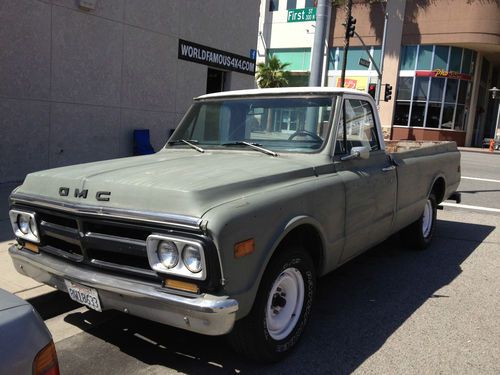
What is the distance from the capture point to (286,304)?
3414 mm

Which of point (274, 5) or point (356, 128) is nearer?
point (356, 128)

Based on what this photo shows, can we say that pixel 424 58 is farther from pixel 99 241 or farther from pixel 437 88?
pixel 99 241

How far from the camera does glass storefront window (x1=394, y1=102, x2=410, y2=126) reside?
119ft

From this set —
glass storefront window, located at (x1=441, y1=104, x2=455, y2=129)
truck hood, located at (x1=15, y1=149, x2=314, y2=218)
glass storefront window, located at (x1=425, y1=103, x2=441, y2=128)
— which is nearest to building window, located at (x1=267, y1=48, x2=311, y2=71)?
glass storefront window, located at (x1=425, y1=103, x2=441, y2=128)

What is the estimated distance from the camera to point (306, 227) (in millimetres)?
3428

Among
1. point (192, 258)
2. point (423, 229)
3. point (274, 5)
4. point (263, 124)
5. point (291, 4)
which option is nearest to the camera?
point (192, 258)

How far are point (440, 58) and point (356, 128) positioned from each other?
3402 cm

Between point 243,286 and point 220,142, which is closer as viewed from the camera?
point 243,286

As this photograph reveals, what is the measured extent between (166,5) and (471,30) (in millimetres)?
28248

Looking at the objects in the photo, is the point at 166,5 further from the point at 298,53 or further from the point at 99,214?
the point at 298,53

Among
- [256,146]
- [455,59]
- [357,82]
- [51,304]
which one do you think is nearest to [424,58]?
[455,59]

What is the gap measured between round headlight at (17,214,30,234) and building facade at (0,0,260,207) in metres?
3.58

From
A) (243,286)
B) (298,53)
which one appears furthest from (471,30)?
(243,286)

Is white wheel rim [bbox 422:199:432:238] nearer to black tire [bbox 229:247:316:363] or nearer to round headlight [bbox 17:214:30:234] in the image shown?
black tire [bbox 229:247:316:363]
